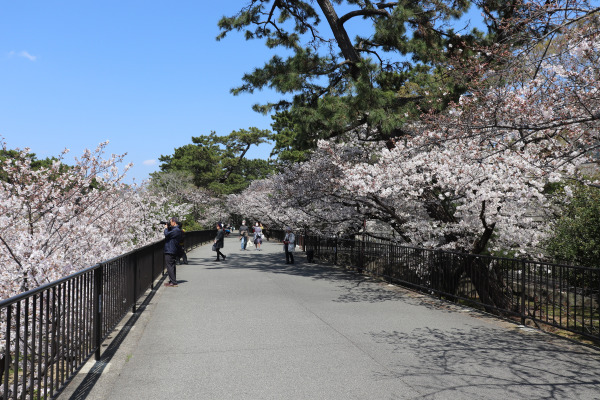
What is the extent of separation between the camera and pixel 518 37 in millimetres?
6773

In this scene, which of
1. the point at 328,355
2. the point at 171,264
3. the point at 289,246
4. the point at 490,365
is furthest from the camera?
the point at 289,246

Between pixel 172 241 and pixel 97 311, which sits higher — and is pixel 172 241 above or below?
above

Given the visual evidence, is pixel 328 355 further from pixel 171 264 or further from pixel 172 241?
pixel 171 264

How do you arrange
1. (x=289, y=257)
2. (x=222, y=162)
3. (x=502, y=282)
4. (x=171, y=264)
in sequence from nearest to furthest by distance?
(x=502, y=282) → (x=171, y=264) → (x=289, y=257) → (x=222, y=162)

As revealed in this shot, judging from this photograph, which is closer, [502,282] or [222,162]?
[502,282]

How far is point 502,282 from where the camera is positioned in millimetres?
9625

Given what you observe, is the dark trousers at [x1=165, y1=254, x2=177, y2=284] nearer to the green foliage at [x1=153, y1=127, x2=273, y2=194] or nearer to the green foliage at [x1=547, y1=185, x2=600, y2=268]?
the green foliage at [x1=547, y1=185, x2=600, y2=268]

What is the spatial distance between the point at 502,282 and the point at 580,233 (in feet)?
15.3

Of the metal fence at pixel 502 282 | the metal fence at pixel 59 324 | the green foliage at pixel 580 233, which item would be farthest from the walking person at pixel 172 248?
the green foliage at pixel 580 233

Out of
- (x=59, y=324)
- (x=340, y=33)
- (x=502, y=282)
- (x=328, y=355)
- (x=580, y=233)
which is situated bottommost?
(x=328, y=355)

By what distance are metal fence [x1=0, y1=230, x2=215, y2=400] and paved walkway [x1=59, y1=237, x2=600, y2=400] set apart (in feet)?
1.10

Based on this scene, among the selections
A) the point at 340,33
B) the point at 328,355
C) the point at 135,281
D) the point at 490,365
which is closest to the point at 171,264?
the point at 135,281

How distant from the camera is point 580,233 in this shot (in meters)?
12.7

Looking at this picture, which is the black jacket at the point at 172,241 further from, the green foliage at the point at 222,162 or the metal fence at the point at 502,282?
the green foliage at the point at 222,162
